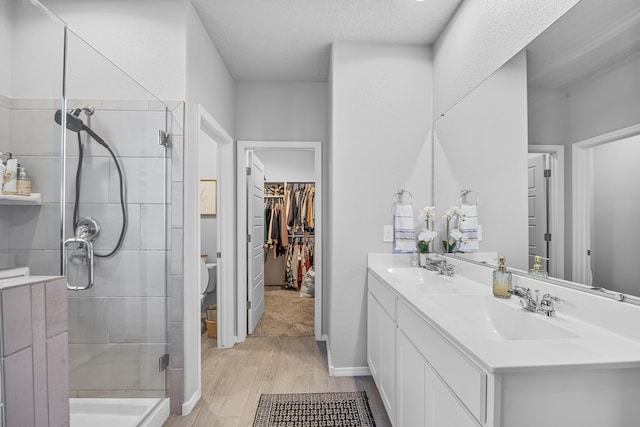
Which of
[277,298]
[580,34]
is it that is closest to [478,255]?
[580,34]

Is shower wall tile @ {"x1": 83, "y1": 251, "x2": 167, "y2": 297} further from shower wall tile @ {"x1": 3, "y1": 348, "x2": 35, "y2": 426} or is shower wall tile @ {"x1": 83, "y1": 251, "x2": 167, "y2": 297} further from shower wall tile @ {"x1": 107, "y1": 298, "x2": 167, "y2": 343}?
shower wall tile @ {"x1": 3, "y1": 348, "x2": 35, "y2": 426}

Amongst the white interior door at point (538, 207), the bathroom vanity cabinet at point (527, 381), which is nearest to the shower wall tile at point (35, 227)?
the bathroom vanity cabinet at point (527, 381)

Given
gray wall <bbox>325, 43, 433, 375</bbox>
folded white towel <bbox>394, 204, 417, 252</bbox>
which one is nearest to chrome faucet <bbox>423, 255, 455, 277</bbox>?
folded white towel <bbox>394, 204, 417, 252</bbox>

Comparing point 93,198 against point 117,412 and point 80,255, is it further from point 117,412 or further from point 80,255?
point 117,412

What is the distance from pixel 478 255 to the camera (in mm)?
1843

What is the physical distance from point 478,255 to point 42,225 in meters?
2.18

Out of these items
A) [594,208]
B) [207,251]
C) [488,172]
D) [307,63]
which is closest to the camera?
[594,208]

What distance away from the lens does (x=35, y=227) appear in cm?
129

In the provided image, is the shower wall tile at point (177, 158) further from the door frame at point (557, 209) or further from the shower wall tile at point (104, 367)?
the door frame at point (557, 209)

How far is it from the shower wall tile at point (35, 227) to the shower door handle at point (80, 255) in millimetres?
108

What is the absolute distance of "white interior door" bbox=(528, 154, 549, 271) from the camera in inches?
51.8

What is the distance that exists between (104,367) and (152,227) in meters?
0.82

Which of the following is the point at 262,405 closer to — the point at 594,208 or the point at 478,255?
the point at 478,255

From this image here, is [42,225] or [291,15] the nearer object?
[42,225]
